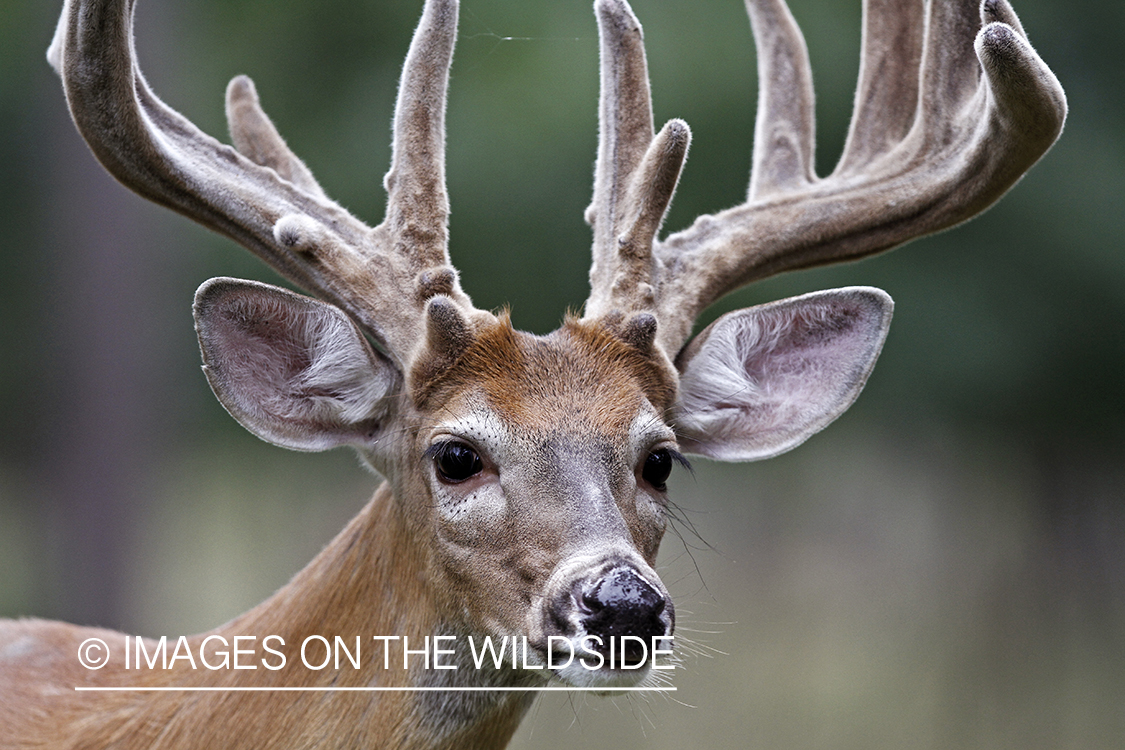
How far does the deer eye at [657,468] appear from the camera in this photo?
3.90 m

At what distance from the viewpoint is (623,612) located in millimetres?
3293

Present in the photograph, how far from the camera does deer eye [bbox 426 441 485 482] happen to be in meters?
3.76

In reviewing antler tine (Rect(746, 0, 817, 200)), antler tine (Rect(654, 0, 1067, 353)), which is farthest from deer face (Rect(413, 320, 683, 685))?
antler tine (Rect(746, 0, 817, 200))

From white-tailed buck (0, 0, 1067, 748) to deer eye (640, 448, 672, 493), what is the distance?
11 mm

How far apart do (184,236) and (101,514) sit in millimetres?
2696

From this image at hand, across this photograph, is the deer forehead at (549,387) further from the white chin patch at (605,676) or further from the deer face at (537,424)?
the white chin patch at (605,676)

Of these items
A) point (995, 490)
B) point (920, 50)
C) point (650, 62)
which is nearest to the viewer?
point (920, 50)

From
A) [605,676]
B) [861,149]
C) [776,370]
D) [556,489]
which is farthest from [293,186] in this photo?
[861,149]

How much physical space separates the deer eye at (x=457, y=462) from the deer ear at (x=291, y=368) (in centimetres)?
41

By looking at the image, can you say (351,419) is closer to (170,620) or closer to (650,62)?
(650,62)

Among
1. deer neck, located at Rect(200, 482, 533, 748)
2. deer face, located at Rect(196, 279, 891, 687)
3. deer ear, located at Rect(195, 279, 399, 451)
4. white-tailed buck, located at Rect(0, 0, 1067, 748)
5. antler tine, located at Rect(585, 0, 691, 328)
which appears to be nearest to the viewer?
deer face, located at Rect(196, 279, 891, 687)

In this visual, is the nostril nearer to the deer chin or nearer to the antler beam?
the deer chin

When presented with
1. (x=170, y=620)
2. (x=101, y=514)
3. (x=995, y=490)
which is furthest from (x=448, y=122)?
(x=995, y=490)

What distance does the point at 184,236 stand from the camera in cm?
1300
